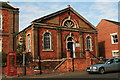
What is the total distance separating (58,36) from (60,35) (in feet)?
1.26

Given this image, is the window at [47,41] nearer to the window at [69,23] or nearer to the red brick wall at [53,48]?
the red brick wall at [53,48]

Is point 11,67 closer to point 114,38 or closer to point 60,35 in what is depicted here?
point 60,35

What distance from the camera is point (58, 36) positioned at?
20.3 m

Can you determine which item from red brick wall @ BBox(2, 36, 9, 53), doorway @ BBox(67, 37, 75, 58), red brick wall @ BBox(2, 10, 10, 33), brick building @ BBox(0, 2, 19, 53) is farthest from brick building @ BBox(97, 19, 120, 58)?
red brick wall @ BBox(2, 10, 10, 33)

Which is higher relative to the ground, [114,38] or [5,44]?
[114,38]

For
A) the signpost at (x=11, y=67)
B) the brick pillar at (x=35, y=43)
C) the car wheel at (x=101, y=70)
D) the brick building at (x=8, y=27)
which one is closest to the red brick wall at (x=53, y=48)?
the brick pillar at (x=35, y=43)

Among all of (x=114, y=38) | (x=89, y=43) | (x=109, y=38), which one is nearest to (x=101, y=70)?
(x=89, y=43)

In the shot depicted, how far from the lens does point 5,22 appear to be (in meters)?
21.8

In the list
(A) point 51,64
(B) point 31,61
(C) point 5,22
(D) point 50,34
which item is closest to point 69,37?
(D) point 50,34

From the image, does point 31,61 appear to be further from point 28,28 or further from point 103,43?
point 103,43

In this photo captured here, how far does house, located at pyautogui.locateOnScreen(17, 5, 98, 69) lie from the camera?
18688 millimetres

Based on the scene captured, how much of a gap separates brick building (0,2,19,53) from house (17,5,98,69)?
245 centimetres

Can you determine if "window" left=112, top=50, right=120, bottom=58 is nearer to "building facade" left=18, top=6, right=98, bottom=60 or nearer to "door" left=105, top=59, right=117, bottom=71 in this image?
"building facade" left=18, top=6, right=98, bottom=60

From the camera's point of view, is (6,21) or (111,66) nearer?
(111,66)
